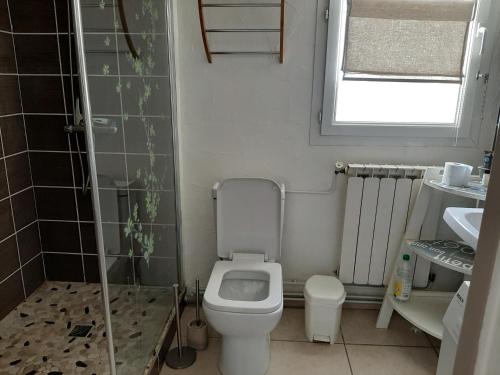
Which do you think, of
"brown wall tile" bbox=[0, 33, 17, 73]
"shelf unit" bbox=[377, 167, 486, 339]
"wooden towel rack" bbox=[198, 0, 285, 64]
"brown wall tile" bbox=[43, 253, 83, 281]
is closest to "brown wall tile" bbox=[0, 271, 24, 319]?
"brown wall tile" bbox=[43, 253, 83, 281]

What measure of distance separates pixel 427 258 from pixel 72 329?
74.5 inches

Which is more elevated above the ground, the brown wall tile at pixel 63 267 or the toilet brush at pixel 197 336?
the brown wall tile at pixel 63 267

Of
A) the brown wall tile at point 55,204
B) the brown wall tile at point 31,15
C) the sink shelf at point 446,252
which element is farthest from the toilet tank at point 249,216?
the brown wall tile at point 31,15

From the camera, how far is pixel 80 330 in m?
1.99

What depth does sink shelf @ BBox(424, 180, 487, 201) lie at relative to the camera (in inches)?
67.2

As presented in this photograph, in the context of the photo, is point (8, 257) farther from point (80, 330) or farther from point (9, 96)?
point (9, 96)

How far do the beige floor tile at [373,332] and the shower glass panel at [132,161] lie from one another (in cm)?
104

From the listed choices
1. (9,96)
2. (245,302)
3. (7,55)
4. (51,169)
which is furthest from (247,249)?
(7,55)

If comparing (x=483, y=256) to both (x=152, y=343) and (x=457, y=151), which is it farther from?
(x=457, y=151)

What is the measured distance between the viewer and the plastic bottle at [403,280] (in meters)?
2.05

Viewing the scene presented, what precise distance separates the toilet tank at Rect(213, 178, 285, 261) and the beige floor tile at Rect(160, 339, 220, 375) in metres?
0.48

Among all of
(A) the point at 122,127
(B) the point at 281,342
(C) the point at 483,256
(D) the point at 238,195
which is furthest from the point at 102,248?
(B) the point at 281,342

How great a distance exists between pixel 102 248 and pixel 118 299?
0.26 m

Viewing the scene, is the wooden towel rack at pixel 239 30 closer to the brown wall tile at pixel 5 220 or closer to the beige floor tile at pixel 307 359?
the brown wall tile at pixel 5 220
